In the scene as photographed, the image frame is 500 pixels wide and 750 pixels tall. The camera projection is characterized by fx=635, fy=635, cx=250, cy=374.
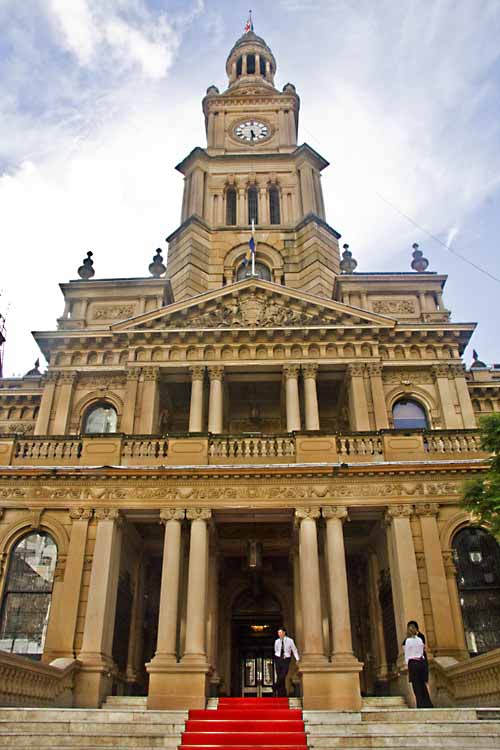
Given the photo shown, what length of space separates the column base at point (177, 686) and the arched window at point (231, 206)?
25.2 meters

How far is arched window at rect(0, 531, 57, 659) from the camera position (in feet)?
61.3

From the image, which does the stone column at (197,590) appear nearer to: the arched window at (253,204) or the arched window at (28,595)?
the arched window at (28,595)

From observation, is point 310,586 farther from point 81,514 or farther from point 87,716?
point 87,716

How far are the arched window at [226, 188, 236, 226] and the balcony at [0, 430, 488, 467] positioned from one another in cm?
1877

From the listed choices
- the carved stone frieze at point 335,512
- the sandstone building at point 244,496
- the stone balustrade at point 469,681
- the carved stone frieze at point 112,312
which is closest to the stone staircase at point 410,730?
the stone balustrade at point 469,681

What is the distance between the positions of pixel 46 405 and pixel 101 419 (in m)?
2.26

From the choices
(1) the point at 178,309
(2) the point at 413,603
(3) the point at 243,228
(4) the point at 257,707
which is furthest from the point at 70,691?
(3) the point at 243,228

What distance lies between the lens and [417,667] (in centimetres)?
1369

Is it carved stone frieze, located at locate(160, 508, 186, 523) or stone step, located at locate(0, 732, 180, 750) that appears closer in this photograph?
stone step, located at locate(0, 732, 180, 750)

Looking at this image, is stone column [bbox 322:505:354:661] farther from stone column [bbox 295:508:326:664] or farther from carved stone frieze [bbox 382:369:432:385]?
carved stone frieze [bbox 382:369:432:385]

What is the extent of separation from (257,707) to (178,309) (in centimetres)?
1494

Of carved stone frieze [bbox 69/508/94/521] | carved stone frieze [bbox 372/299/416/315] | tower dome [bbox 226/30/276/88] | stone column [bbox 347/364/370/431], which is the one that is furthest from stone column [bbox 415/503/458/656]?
tower dome [bbox 226/30/276/88]

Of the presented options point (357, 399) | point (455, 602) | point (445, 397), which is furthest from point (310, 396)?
point (455, 602)

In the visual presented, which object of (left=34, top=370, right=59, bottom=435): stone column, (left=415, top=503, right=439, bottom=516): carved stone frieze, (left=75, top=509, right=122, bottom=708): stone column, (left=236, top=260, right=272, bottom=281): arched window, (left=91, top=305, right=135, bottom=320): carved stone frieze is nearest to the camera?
(left=75, top=509, right=122, bottom=708): stone column
